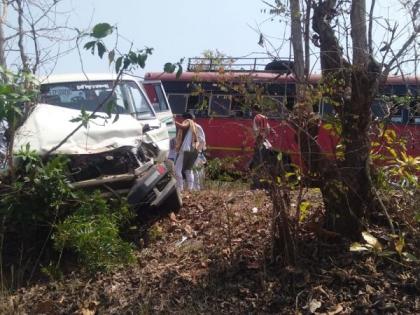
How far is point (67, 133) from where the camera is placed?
227 inches

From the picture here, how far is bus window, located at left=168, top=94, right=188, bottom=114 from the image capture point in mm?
14578

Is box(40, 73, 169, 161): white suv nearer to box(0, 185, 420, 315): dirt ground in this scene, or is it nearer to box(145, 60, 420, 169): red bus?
box(0, 185, 420, 315): dirt ground

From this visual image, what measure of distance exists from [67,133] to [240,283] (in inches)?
90.1

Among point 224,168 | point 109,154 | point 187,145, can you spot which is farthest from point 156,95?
point 224,168

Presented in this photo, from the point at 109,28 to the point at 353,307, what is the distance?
8.71 ft

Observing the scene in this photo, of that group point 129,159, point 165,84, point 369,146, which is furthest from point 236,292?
point 165,84

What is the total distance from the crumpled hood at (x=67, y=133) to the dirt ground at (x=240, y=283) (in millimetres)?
1127

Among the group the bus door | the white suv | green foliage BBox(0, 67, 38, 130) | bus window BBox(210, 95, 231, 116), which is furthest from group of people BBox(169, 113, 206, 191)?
green foliage BBox(0, 67, 38, 130)

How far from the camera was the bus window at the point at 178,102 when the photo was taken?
14578 millimetres

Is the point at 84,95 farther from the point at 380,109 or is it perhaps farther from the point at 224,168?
the point at 380,109

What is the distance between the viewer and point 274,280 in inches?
176

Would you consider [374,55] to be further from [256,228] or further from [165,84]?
[165,84]

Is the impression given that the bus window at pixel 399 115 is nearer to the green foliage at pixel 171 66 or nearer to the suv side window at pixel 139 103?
the green foliage at pixel 171 66

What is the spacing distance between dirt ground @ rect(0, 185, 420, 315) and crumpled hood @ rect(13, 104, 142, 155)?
113 cm
